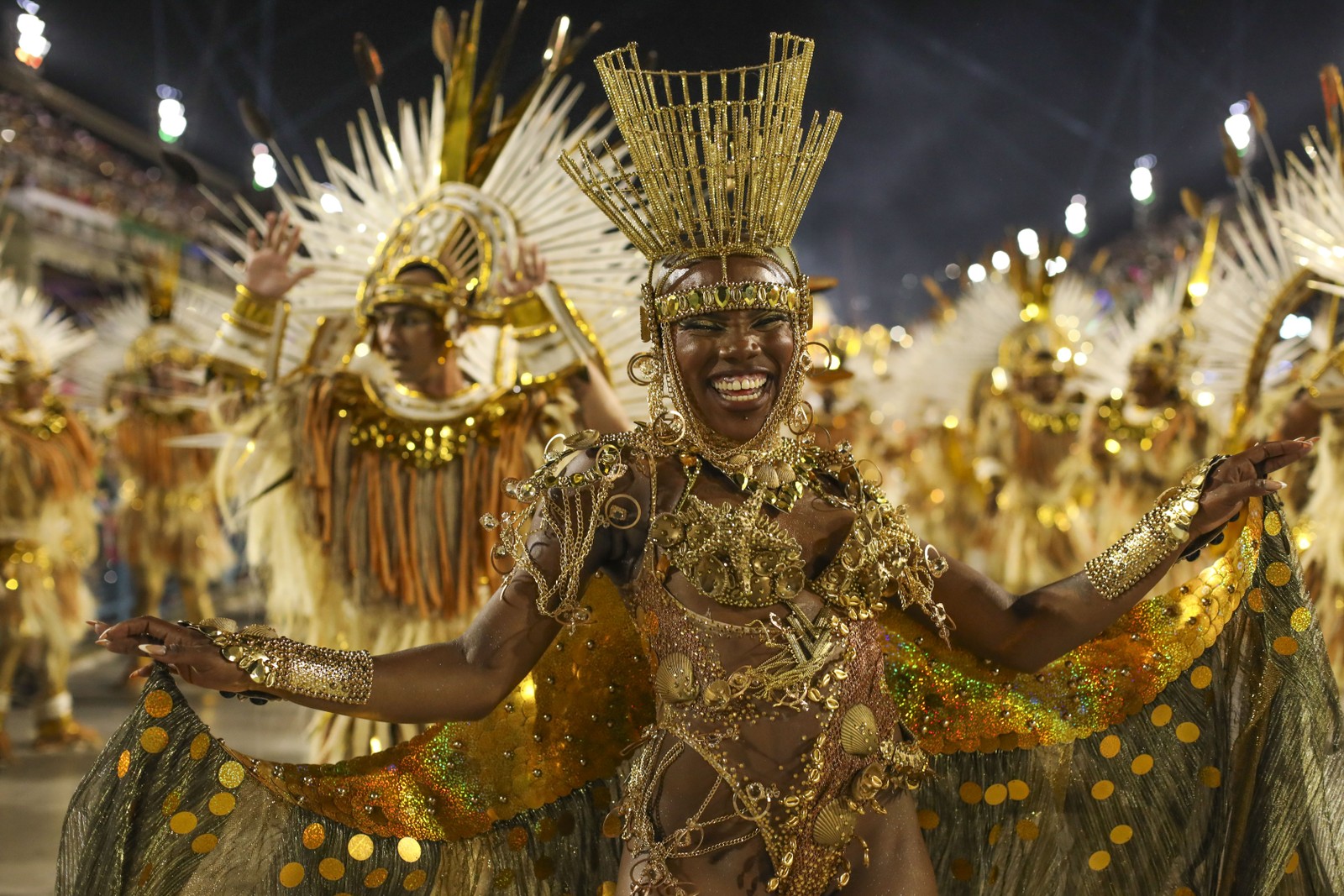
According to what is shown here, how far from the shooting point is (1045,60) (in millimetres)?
7305

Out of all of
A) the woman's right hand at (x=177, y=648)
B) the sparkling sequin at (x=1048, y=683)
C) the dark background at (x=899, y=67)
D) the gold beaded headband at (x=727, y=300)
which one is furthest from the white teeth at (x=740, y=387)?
the dark background at (x=899, y=67)

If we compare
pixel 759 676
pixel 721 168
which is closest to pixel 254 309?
pixel 721 168

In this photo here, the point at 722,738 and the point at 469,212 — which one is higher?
the point at 469,212

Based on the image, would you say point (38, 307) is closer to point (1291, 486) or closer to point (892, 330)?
point (1291, 486)

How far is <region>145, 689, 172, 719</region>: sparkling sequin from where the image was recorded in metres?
2.00

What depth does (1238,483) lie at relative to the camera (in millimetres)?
2197

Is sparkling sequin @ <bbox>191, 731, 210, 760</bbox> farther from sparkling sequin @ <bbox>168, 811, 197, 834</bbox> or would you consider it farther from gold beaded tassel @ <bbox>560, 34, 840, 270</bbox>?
gold beaded tassel @ <bbox>560, 34, 840, 270</bbox>

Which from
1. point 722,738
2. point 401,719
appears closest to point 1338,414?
point 722,738

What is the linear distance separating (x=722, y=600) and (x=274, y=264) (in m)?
2.71

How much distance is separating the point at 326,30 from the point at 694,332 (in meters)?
3.34

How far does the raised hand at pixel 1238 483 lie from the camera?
2174 mm

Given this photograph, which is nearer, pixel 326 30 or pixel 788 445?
pixel 788 445

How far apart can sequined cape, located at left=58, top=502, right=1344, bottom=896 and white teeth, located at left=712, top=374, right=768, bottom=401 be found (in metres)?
0.55

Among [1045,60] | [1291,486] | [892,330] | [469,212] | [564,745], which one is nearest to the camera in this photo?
[564,745]
